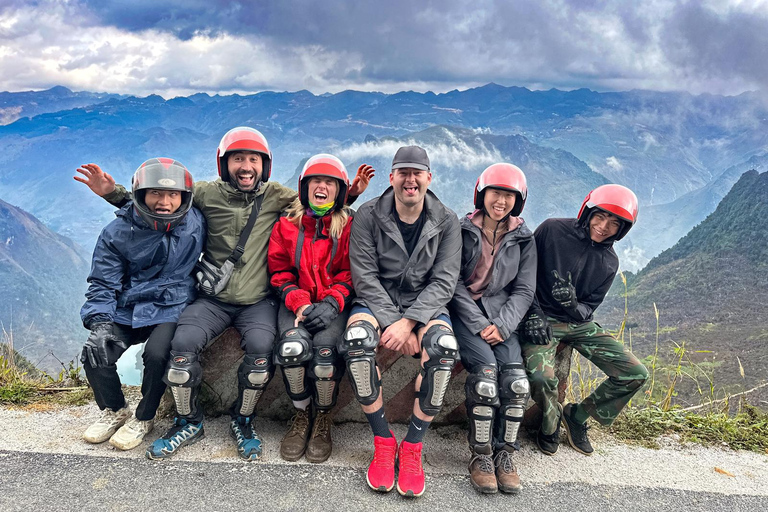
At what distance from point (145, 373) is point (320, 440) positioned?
57.6 inches

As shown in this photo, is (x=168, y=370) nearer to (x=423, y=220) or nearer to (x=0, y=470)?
(x=0, y=470)

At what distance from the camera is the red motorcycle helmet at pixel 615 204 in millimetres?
4305

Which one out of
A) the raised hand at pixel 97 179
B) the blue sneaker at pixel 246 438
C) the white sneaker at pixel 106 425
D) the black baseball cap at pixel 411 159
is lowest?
the white sneaker at pixel 106 425

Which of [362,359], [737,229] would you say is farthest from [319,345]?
[737,229]

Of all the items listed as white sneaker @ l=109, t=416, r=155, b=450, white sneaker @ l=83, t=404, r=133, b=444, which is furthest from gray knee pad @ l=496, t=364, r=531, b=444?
white sneaker @ l=83, t=404, r=133, b=444

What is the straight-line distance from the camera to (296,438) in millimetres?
4059

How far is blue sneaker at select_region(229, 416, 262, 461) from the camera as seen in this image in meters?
3.94

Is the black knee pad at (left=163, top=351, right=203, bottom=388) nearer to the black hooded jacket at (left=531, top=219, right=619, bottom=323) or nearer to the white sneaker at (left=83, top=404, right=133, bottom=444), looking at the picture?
the white sneaker at (left=83, top=404, right=133, bottom=444)

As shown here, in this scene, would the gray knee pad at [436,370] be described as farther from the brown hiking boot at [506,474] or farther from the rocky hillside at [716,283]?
the rocky hillside at [716,283]

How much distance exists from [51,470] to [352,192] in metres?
3.22

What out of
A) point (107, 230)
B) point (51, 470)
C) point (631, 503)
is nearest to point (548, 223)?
point (631, 503)

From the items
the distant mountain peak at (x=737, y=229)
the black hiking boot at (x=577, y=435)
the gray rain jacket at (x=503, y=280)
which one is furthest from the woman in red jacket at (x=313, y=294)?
the distant mountain peak at (x=737, y=229)

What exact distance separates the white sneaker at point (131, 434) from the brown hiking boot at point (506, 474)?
9.33 feet

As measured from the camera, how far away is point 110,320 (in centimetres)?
402
